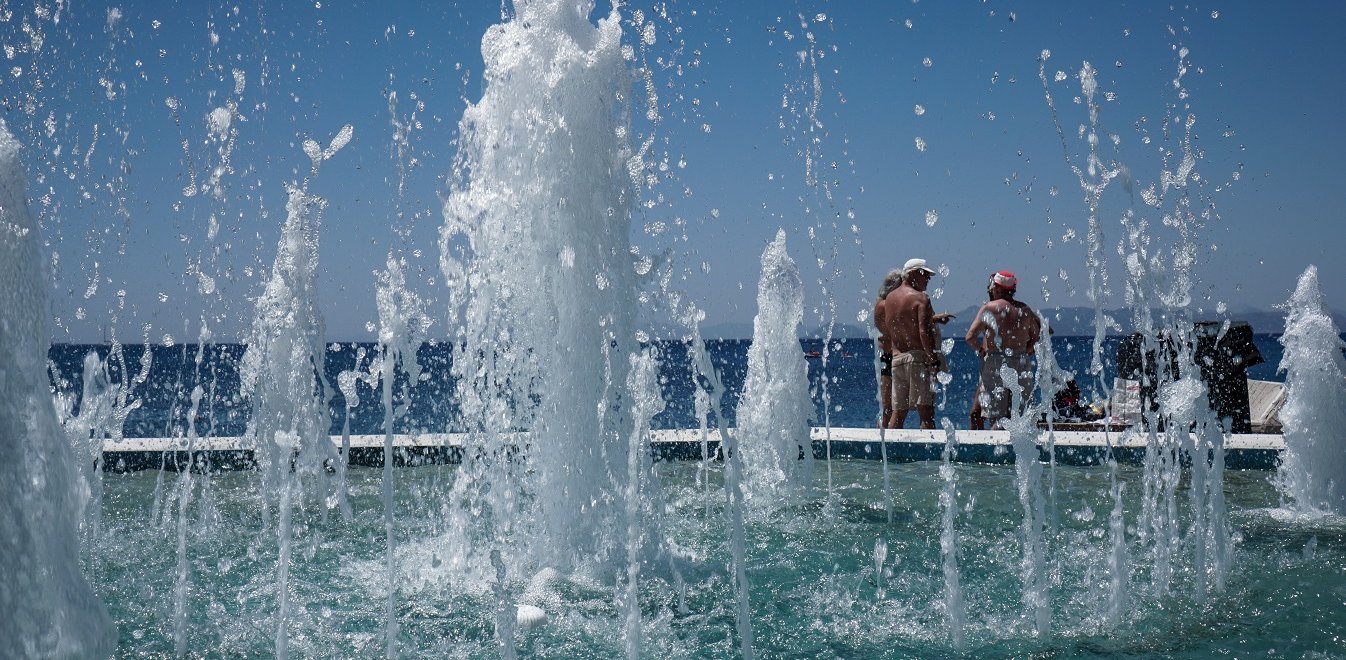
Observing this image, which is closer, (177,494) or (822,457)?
(177,494)

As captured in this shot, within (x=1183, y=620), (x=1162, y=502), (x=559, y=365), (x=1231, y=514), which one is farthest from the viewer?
(x=1162, y=502)

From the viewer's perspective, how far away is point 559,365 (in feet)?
14.4

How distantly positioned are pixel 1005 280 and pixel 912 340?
0.91 m

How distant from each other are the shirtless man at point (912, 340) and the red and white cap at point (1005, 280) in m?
0.55

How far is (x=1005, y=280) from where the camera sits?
8234mm

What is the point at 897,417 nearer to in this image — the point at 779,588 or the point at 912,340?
the point at 912,340

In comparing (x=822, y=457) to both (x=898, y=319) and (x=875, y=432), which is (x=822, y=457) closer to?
(x=875, y=432)

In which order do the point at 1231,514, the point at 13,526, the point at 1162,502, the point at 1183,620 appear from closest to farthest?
the point at 13,526 < the point at 1183,620 < the point at 1231,514 < the point at 1162,502

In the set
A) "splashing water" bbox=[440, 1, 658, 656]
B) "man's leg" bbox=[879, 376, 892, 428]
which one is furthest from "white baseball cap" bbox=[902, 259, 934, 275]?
"splashing water" bbox=[440, 1, 658, 656]

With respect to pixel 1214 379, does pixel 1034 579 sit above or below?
below

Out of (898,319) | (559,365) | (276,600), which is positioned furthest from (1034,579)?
(898,319)

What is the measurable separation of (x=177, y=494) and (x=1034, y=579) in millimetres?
5398

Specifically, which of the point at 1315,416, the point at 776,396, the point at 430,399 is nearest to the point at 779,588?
the point at 776,396

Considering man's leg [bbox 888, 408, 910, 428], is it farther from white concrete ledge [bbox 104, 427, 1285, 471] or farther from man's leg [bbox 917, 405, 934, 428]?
white concrete ledge [bbox 104, 427, 1285, 471]
